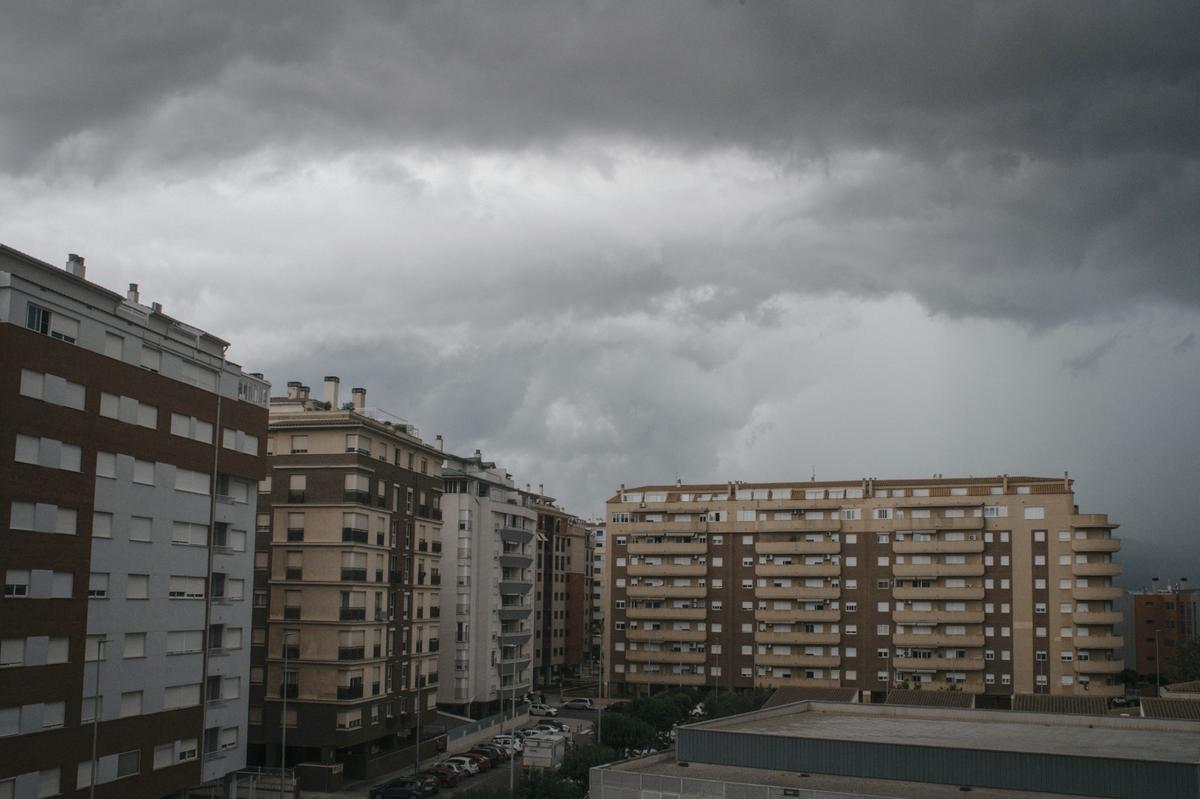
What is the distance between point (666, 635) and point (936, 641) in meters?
27.3

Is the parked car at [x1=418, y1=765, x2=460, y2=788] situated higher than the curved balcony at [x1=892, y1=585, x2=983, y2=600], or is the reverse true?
the curved balcony at [x1=892, y1=585, x2=983, y2=600]

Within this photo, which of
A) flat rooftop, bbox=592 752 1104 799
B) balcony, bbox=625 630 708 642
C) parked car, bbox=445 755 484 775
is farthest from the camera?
balcony, bbox=625 630 708 642

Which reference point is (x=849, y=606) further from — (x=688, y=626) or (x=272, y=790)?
(x=272, y=790)

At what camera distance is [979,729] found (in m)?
51.6

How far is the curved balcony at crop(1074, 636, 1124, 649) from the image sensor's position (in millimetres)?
98938

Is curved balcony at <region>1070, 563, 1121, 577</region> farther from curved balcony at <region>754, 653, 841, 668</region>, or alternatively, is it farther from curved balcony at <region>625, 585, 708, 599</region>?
curved balcony at <region>625, 585, 708, 599</region>

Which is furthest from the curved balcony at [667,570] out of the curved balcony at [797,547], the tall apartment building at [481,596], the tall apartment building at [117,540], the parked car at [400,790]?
the tall apartment building at [117,540]

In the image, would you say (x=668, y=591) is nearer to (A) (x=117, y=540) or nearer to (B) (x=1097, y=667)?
(B) (x=1097, y=667)

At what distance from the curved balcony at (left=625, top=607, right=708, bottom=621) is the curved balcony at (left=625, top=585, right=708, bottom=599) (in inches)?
49.3

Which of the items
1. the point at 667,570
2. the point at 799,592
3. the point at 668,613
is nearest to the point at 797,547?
the point at 799,592

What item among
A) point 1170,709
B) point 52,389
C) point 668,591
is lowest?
point 1170,709

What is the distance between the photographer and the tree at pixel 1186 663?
337 ft

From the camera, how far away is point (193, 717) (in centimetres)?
5088

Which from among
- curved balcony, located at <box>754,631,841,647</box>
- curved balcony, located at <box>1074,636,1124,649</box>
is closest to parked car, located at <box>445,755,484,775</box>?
curved balcony, located at <box>754,631,841,647</box>
